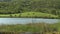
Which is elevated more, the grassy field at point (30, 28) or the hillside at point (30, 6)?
the hillside at point (30, 6)

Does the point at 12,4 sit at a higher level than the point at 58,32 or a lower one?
higher

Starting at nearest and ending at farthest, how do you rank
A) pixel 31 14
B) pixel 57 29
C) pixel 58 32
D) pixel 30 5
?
pixel 58 32 → pixel 57 29 → pixel 31 14 → pixel 30 5

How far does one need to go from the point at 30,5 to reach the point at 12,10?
1286 millimetres

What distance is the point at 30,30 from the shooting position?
8.25m

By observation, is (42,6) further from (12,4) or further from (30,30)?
(30,30)

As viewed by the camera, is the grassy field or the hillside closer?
the grassy field

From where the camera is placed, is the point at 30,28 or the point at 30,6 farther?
the point at 30,6

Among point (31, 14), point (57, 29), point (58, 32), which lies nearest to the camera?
point (58, 32)

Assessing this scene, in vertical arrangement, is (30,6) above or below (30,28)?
above

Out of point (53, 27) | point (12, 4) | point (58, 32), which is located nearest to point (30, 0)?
point (12, 4)

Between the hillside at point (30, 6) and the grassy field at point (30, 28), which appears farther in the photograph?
the hillside at point (30, 6)

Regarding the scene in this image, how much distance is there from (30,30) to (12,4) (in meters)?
3.78

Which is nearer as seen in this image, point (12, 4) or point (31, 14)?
point (31, 14)

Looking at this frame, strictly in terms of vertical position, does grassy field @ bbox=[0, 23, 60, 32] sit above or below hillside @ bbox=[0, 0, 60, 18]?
below
